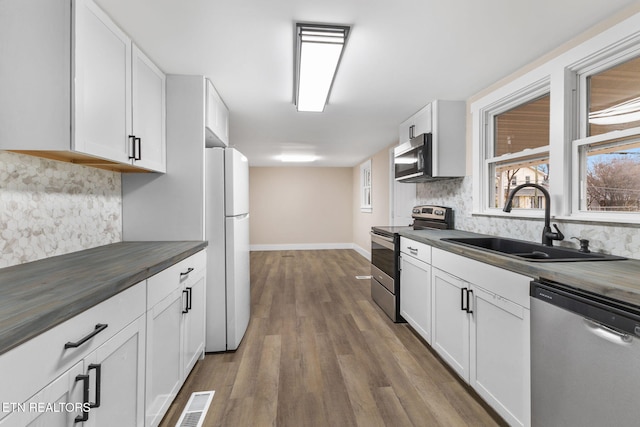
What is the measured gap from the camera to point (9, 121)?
50.4 inches

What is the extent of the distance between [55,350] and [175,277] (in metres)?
0.92

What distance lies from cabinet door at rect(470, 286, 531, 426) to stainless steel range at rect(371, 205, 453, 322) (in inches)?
47.2

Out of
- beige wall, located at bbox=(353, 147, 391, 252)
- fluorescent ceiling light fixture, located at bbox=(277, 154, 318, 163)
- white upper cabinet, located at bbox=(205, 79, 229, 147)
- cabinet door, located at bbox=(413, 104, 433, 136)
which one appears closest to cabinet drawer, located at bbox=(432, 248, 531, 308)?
cabinet door, located at bbox=(413, 104, 433, 136)

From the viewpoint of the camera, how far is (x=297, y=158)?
21.7 ft

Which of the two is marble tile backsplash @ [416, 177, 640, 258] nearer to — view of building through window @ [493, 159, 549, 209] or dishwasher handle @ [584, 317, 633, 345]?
view of building through window @ [493, 159, 549, 209]

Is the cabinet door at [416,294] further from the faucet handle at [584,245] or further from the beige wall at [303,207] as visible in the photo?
the beige wall at [303,207]

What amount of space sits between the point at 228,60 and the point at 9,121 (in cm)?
129

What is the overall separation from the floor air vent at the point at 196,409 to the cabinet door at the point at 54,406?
2.95ft

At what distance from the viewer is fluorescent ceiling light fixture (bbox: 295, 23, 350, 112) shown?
68.6 inches

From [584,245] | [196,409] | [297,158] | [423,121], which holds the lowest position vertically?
[196,409]

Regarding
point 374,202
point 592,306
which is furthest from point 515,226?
point 374,202

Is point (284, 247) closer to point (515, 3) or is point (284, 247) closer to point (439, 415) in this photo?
point (439, 415)

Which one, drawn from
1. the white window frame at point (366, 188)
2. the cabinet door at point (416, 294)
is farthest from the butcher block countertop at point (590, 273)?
the white window frame at point (366, 188)

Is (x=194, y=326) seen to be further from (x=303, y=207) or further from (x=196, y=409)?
(x=303, y=207)
